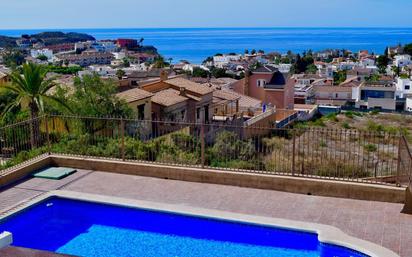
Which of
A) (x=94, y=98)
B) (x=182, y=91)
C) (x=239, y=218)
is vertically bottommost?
(x=239, y=218)

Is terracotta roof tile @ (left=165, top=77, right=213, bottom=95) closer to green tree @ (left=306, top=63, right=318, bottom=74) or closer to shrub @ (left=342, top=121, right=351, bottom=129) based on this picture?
shrub @ (left=342, top=121, right=351, bottom=129)

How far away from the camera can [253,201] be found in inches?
369

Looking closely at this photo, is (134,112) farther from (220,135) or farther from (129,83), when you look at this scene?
(220,135)

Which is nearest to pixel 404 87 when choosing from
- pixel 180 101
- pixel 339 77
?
pixel 339 77

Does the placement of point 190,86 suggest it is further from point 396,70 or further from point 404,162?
point 396,70

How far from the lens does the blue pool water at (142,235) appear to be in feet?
26.2

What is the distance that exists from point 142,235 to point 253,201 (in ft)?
7.44

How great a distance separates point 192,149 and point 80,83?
38.8 feet

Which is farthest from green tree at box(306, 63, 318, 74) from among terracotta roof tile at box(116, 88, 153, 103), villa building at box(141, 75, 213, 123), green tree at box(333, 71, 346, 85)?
terracotta roof tile at box(116, 88, 153, 103)

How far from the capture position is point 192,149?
1290cm

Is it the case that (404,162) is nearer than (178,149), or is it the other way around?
(404,162)

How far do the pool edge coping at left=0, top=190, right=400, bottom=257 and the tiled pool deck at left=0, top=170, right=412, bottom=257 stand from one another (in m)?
0.21

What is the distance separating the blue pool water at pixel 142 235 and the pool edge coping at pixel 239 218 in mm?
85

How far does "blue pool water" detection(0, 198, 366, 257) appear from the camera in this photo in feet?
26.2
